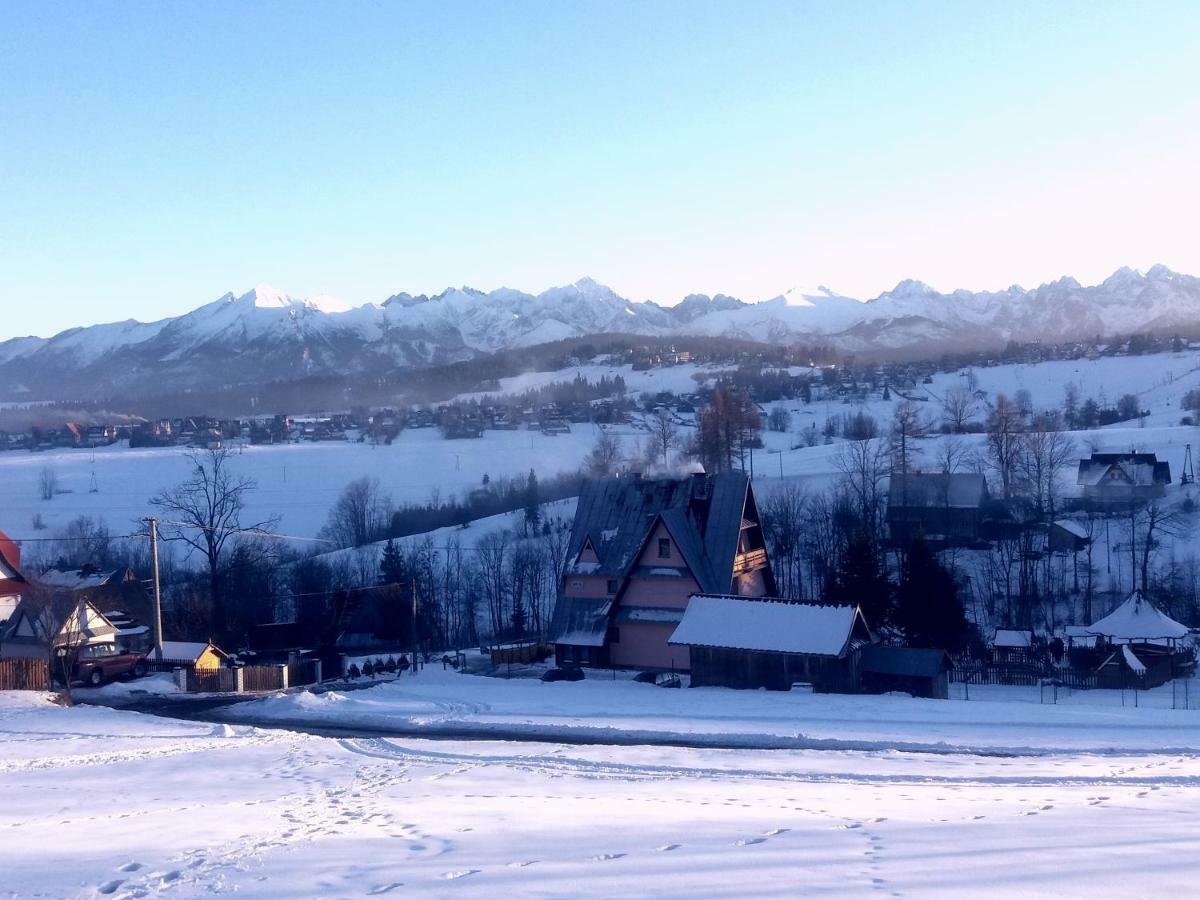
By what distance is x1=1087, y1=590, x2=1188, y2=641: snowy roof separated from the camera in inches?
1276

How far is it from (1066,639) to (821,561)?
12.2 metres

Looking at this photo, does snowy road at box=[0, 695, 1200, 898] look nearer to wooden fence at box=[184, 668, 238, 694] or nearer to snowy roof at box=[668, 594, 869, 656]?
snowy roof at box=[668, 594, 869, 656]

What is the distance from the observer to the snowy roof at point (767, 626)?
26594mm

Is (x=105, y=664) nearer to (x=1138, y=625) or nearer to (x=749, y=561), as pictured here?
(x=749, y=561)

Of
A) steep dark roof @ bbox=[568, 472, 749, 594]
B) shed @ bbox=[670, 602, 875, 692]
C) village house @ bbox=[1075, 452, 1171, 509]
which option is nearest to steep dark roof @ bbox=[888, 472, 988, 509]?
village house @ bbox=[1075, 452, 1171, 509]

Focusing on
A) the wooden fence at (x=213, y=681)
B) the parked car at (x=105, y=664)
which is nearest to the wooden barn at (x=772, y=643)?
the wooden fence at (x=213, y=681)

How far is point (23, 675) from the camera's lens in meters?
25.5

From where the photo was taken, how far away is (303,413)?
110m

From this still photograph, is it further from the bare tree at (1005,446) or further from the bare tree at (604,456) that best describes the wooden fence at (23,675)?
the bare tree at (1005,446)

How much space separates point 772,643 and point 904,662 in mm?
3367

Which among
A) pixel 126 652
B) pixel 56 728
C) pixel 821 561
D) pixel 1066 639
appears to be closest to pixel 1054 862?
pixel 56 728

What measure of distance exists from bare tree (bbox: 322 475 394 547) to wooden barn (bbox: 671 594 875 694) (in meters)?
33.6

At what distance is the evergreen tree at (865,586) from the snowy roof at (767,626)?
262 inches

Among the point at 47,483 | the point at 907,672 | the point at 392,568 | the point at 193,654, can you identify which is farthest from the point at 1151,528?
the point at 47,483
